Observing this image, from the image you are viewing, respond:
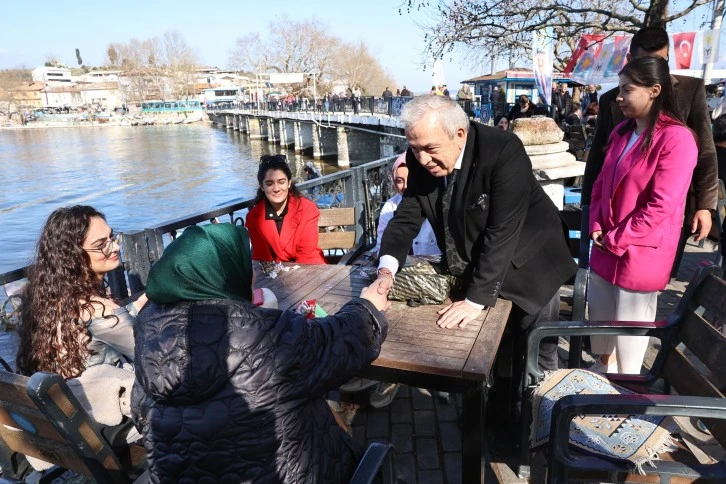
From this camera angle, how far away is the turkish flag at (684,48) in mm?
9154

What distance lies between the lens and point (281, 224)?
369cm

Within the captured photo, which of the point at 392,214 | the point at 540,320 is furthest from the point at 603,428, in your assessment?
the point at 392,214

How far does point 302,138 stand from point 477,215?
4490cm

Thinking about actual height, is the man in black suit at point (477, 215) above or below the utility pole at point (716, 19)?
below

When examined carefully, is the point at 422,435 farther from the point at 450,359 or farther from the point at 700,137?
the point at 700,137

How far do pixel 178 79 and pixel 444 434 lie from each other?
416 feet

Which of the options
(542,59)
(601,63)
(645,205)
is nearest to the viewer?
(645,205)

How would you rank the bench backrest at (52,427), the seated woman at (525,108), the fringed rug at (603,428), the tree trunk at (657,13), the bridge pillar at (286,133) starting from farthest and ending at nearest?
the bridge pillar at (286,133) → the seated woman at (525,108) → the tree trunk at (657,13) → the fringed rug at (603,428) → the bench backrest at (52,427)

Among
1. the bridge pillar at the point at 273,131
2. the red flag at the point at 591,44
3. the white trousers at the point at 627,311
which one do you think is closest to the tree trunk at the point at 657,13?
the red flag at the point at 591,44

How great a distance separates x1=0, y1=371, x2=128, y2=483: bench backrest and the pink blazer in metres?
2.38

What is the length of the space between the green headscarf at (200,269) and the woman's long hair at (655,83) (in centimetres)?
207

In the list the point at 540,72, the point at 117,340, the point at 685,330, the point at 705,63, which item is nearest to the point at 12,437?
the point at 117,340

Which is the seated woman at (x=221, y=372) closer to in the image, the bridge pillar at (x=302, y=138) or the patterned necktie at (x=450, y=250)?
the patterned necktie at (x=450, y=250)

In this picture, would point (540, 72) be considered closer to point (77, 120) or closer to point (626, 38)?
point (626, 38)
